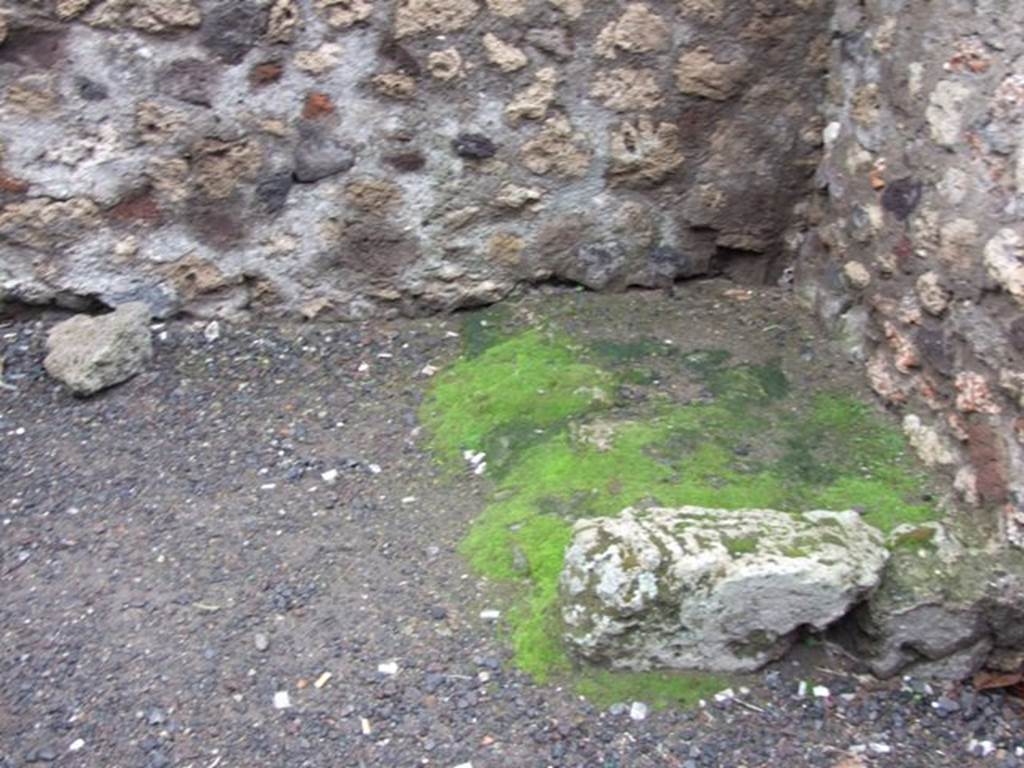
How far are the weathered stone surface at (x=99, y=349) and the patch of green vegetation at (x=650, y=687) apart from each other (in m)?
1.61

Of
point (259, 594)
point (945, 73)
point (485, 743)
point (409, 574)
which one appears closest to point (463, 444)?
point (409, 574)

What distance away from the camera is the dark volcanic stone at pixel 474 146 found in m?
3.50

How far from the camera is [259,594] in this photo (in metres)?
2.73

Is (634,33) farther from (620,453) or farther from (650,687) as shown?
(650,687)

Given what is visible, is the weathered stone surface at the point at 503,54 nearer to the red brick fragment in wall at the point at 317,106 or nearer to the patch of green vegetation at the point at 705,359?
the red brick fragment in wall at the point at 317,106

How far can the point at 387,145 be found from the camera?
3494mm

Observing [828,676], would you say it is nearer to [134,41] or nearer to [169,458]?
[169,458]

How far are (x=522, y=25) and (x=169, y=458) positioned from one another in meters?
1.47

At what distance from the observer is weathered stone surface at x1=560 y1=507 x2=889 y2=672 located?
2.43 metres

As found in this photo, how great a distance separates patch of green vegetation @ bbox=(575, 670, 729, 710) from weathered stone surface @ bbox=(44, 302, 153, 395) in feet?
5.28

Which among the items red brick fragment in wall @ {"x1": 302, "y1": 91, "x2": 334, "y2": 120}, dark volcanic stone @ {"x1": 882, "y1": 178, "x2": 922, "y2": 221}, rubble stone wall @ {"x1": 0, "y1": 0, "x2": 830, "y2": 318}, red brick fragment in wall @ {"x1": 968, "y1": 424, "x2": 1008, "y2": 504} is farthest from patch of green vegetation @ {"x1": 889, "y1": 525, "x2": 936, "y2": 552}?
red brick fragment in wall @ {"x1": 302, "y1": 91, "x2": 334, "y2": 120}

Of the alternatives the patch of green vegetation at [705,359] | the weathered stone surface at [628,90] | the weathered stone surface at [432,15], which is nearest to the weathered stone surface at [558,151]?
the weathered stone surface at [628,90]

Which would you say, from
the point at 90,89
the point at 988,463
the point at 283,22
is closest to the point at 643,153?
the point at 283,22

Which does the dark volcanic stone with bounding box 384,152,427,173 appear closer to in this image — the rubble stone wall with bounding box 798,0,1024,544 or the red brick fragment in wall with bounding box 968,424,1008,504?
the rubble stone wall with bounding box 798,0,1024,544
